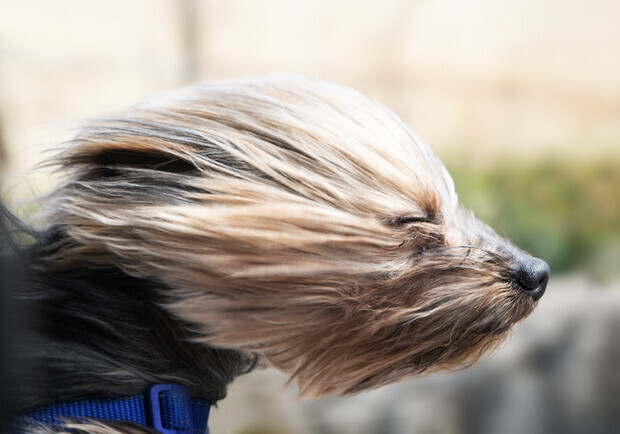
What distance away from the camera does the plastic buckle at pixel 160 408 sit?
2.02 ft

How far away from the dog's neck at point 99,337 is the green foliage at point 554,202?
576mm

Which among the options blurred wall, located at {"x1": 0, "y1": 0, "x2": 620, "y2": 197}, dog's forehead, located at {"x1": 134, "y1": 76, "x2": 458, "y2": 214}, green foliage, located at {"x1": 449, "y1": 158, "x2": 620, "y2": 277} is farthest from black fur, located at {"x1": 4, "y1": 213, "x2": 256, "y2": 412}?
green foliage, located at {"x1": 449, "y1": 158, "x2": 620, "y2": 277}

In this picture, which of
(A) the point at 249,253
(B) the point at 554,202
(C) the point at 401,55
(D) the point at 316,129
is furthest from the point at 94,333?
(B) the point at 554,202

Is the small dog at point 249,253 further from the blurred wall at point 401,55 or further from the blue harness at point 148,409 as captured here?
the blurred wall at point 401,55

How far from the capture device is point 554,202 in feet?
3.65

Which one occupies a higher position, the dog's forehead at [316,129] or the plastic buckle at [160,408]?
the dog's forehead at [316,129]

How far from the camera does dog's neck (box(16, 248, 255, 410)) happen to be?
582mm

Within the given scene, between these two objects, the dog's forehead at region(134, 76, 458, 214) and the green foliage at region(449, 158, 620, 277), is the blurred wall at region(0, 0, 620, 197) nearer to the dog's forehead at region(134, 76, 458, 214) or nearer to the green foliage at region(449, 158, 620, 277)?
the green foliage at region(449, 158, 620, 277)

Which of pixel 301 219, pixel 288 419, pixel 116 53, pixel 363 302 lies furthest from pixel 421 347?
pixel 288 419

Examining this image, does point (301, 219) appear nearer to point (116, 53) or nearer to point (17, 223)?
point (17, 223)

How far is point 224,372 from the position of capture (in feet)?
2.33

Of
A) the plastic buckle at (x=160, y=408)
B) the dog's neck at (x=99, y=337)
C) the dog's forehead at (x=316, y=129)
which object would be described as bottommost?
the plastic buckle at (x=160, y=408)

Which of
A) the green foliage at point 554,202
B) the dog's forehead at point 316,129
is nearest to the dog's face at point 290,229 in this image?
the dog's forehead at point 316,129

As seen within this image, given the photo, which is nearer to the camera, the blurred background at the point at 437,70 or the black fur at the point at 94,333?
the black fur at the point at 94,333
